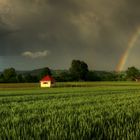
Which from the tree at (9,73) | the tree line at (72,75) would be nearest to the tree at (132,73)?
the tree line at (72,75)

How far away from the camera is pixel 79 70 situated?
533 feet

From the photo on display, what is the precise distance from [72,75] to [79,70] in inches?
365

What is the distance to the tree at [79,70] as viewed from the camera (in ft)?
525

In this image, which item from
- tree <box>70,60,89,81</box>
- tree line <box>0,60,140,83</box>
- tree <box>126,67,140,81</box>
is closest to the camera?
tree line <box>0,60,140,83</box>

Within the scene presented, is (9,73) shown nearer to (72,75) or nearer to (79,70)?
(72,75)

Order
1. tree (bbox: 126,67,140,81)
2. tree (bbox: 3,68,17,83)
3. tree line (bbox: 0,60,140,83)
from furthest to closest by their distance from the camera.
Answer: tree (bbox: 126,67,140,81), tree (bbox: 3,68,17,83), tree line (bbox: 0,60,140,83)

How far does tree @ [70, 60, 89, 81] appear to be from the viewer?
160 m

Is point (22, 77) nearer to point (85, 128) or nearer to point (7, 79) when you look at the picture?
point (7, 79)

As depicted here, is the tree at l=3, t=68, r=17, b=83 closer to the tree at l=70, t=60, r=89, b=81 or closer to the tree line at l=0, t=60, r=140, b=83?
the tree line at l=0, t=60, r=140, b=83

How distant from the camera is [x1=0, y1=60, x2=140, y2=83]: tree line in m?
130

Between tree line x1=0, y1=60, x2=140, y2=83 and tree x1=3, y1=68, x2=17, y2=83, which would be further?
tree x1=3, y1=68, x2=17, y2=83

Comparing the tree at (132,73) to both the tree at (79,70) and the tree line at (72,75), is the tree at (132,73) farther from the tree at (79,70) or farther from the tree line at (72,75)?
the tree at (79,70)

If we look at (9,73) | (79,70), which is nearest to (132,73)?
(79,70)

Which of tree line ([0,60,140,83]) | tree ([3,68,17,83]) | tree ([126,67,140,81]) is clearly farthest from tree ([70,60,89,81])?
tree ([126,67,140,81])
